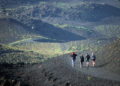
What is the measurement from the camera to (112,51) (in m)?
17.6

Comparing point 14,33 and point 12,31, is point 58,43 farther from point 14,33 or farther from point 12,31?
point 12,31

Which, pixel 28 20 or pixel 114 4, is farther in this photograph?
pixel 114 4

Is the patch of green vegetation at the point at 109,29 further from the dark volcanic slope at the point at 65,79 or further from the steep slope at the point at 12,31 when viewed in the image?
the dark volcanic slope at the point at 65,79

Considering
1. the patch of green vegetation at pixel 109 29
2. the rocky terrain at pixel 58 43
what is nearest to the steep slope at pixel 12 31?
the rocky terrain at pixel 58 43

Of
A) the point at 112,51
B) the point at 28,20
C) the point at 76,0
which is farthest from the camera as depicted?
the point at 76,0

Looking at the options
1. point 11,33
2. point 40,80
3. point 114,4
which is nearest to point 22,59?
point 40,80

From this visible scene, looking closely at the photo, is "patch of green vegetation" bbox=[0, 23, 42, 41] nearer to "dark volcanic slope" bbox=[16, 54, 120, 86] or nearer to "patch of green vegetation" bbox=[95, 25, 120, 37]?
"patch of green vegetation" bbox=[95, 25, 120, 37]

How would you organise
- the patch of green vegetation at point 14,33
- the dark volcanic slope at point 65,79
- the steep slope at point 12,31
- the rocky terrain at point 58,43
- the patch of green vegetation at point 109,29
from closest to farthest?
the dark volcanic slope at point 65,79, the rocky terrain at point 58,43, the steep slope at point 12,31, the patch of green vegetation at point 14,33, the patch of green vegetation at point 109,29

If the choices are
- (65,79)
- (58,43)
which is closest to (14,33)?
(58,43)

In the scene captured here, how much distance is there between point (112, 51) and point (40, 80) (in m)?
10.6

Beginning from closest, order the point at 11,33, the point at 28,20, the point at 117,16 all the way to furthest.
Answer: the point at 11,33, the point at 28,20, the point at 117,16

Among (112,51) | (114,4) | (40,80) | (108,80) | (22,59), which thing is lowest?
(22,59)

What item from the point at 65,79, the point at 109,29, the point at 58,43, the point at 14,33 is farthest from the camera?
the point at 109,29

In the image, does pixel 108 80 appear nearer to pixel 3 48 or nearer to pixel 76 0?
pixel 3 48
